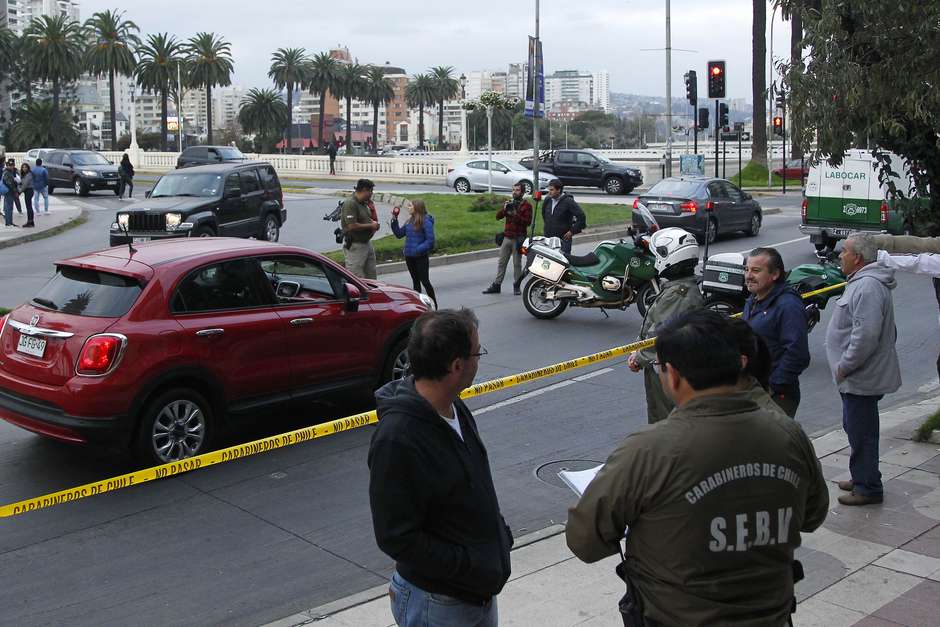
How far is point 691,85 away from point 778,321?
1289 inches

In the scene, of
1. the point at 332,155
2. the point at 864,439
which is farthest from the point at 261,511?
the point at 332,155

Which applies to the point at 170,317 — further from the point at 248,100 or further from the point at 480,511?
the point at 248,100

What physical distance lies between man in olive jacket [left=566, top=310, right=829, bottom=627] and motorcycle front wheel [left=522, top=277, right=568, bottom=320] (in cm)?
1126

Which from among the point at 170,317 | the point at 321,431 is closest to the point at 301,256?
the point at 170,317

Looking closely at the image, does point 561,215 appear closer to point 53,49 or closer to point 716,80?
point 716,80

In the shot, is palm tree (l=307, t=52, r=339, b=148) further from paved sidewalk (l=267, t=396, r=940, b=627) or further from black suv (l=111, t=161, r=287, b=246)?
paved sidewalk (l=267, t=396, r=940, b=627)

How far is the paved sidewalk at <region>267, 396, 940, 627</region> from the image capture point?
207 inches

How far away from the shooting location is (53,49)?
275ft

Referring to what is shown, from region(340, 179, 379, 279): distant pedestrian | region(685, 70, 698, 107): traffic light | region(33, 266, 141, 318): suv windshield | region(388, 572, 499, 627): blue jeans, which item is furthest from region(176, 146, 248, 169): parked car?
region(388, 572, 499, 627): blue jeans

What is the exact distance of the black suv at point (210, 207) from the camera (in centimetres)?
2023

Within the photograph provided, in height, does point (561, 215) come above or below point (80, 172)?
below

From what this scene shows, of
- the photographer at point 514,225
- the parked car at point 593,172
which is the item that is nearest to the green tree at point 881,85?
the photographer at point 514,225

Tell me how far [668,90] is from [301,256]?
3477cm

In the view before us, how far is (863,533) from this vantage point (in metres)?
6.40
